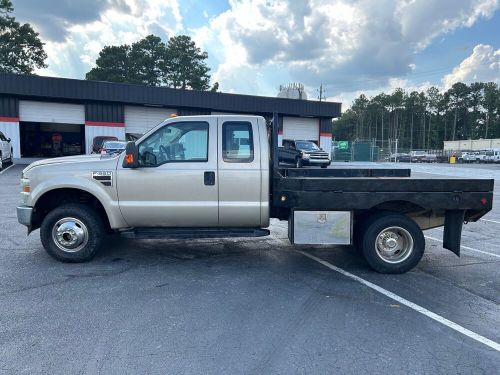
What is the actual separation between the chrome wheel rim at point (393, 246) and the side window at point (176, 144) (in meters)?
2.78

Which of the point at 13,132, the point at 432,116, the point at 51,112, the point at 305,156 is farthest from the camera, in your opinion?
the point at 432,116

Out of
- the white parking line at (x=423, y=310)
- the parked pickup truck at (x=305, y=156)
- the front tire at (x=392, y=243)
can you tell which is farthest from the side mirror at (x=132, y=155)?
the parked pickup truck at (x=305, y=156)

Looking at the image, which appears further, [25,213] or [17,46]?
→ [17,46]

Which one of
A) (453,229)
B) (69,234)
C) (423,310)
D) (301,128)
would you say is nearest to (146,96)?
(301,128)

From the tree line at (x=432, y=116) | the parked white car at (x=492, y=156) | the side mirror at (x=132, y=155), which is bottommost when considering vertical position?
the side mirror at (x=132, y=155)

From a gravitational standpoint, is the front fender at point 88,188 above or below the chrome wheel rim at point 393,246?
above

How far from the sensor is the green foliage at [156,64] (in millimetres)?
61844

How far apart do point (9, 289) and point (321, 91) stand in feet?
237

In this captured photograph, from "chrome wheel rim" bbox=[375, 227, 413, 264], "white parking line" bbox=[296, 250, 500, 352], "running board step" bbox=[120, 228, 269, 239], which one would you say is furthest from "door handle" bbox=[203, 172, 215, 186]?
"chrome wheel rim" bbox=[375, 227, 413, 264]

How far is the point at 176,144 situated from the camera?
17.6ft

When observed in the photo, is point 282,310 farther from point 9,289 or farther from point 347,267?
point 9,289

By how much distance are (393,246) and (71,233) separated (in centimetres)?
467

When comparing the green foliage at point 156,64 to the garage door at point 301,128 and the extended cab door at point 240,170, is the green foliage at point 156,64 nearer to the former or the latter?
the garage door at point 301,128

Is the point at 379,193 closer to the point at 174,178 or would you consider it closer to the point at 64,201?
the point at 174,178
